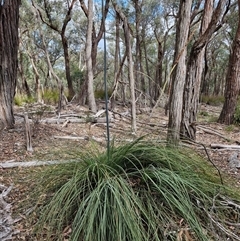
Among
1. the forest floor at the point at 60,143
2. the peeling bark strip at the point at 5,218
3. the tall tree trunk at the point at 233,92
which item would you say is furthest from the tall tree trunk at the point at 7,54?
the tall tree trunk at the point at 233,92

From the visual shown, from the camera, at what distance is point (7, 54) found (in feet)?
14.6

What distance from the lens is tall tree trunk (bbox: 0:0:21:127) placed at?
14.3 ft

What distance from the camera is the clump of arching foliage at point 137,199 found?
1.62 meters

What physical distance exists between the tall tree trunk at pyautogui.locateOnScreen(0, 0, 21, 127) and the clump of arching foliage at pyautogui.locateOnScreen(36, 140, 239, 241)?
2.82 meters

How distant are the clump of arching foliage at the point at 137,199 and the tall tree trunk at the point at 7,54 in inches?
111

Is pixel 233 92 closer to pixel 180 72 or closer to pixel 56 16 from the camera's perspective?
pixel 180 72

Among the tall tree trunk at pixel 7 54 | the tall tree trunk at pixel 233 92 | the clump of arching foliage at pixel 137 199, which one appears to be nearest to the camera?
the clump of arching foliage at pixel 137 199

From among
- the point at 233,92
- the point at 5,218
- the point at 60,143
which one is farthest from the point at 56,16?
the point at 5,218

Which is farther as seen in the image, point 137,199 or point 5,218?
point 5,218

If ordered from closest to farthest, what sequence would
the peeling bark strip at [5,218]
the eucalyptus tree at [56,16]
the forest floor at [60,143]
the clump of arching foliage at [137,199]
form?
the clump of arching foliage at [137,199], the peeling bark strip at [5,218], the forest floor at [60,143], the eucalyptus tree at [56,16]

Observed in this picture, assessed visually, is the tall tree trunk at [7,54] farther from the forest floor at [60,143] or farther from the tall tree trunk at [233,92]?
the tall tree trunk at [233,92]

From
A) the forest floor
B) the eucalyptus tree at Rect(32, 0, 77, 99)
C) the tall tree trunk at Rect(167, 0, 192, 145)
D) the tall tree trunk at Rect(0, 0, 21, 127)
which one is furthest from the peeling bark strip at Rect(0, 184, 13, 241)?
the eucalyptus tree at Rect(32, 0, 77, 99)

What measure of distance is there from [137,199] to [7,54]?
371cm

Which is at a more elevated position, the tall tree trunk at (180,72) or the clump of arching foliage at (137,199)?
the tall tree trunk at (180,72)
